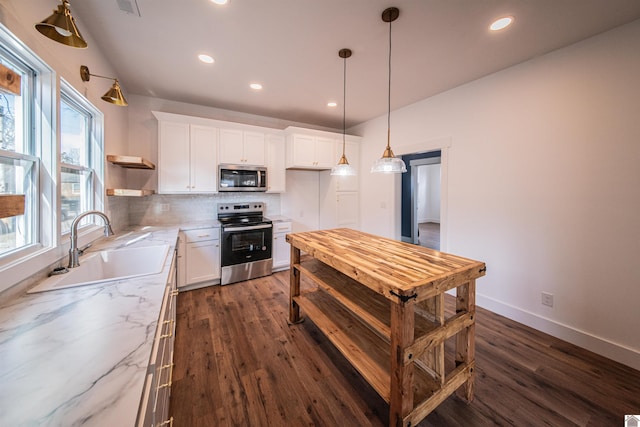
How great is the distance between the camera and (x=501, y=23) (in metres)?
1.85

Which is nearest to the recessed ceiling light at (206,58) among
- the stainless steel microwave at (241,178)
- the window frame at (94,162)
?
the window frame at (94,162)

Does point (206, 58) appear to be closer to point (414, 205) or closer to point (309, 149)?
point (309, 149)

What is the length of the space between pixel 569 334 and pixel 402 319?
2191 mm

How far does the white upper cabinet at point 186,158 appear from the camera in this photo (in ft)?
10.4

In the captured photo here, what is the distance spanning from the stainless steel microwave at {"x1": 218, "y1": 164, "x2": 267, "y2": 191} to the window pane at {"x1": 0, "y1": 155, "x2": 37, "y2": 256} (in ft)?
6.95

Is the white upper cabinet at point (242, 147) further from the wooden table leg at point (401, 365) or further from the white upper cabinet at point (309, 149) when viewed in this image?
the wooden table leg at point (401, 365)

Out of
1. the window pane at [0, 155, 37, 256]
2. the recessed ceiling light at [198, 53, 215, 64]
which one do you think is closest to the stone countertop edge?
the recessed ceiling light at [198, 53, 215, 64]

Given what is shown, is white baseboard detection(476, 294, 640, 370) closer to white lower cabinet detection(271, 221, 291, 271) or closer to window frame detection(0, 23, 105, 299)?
white lower cabinet detection(271, 221, 291, 271)

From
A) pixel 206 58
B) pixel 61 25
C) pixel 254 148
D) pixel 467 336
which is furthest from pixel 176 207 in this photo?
pixel 467 336

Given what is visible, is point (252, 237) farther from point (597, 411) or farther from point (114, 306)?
point (597, 411)

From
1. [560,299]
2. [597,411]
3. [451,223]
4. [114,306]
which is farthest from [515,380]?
[114,306]

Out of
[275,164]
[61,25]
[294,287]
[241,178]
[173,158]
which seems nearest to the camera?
[61,25]

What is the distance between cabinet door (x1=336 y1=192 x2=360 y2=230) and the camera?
14.6 feet

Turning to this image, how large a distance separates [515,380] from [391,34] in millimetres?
2912
